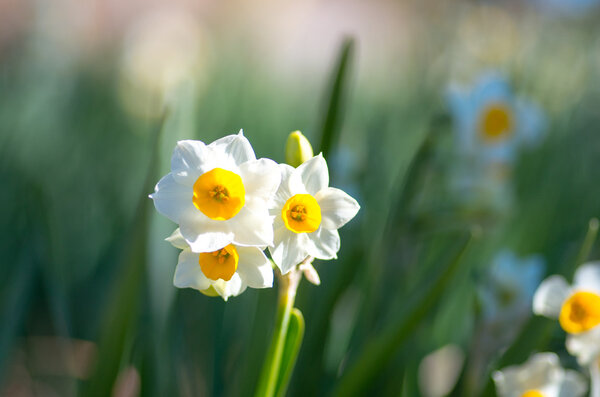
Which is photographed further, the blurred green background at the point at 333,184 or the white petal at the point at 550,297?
the blurred green background at the point at 333,184

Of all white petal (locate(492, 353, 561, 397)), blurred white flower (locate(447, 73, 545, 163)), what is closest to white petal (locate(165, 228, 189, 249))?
white petal (locate(492, 353, 561, 397))

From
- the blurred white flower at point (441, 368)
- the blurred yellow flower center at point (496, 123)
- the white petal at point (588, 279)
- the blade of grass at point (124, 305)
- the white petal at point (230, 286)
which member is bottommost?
the blurred white flower at point (441, 368)

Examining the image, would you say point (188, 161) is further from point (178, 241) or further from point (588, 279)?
point (588, 279)

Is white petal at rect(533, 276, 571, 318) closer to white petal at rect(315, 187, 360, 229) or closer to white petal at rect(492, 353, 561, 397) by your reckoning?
white petal at rect(492, 353, 561, 397)

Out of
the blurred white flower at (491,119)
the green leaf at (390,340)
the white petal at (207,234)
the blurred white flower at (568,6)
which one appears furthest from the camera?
the blurred white flower at (568,6)

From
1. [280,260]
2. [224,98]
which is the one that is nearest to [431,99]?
[224,98]

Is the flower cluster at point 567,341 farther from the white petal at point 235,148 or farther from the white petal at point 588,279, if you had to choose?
the white petal at point 235,148

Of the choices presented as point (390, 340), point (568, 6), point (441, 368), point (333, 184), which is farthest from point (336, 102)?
point (568, 6)

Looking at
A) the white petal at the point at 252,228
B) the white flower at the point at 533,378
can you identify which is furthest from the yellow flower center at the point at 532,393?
the white petal at the point at 252,228
